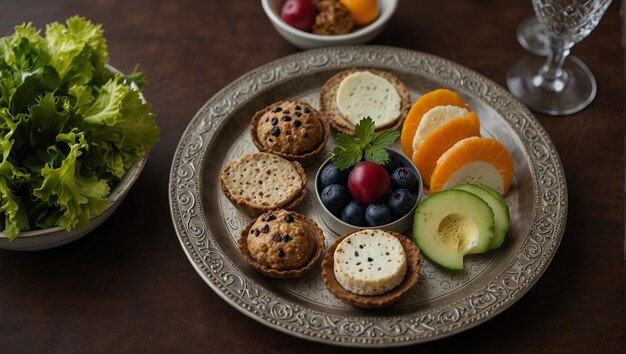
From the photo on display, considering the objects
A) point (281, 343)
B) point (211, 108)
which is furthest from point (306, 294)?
point (211, 108)

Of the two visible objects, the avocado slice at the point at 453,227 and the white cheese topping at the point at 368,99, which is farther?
the white cheese topping at the point at 368,99

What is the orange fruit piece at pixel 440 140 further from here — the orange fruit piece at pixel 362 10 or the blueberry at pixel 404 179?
the orange fruit piece at pixel 362 10

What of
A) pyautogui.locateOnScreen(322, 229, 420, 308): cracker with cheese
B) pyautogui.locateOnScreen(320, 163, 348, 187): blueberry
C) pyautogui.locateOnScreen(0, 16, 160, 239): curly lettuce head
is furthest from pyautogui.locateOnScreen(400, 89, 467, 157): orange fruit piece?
pyautogui.locateOnScreen(0, 16, 160, 239): curly lettuce head

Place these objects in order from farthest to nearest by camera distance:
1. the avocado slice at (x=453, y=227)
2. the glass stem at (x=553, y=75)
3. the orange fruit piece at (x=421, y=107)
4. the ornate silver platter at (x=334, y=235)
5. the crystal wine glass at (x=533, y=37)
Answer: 1. the crystal wine glass at (x=533, y=37)
2. the glass stem at (x=553, y=75)
3. the orange fruit piece at (x=421, y=107)
4. the avocado slice at (x=453, y=227)
5. the ornate silver platter at (x=334, y=235)

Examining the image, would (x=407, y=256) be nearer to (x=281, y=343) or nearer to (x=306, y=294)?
(x=306, y=294)

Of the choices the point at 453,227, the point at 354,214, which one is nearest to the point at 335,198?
the point at 354,214

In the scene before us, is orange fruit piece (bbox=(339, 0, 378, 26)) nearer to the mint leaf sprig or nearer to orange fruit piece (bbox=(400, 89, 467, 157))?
orange fruit piece (bbox=(400, 89, 467, 157))

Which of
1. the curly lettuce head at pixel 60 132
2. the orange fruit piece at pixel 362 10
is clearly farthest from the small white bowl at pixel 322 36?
the curly lettuce head at pixel 60 132

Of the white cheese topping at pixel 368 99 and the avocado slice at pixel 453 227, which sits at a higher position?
the white cheese topping at pixel 368 99

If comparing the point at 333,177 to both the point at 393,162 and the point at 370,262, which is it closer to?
the point at 393,162
